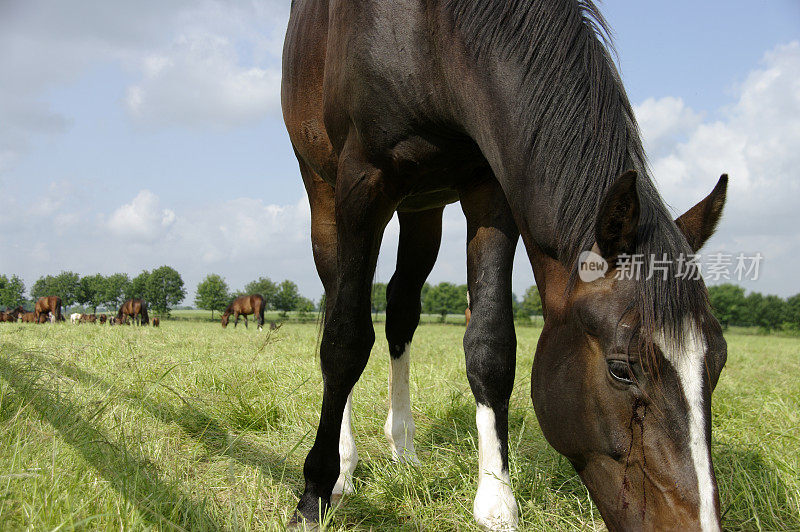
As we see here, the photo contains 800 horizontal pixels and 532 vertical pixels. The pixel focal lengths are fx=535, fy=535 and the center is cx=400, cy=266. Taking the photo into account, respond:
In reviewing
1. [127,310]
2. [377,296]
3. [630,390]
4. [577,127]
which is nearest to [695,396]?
[630,390]

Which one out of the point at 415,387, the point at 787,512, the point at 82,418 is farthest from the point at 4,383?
the point at 787,512

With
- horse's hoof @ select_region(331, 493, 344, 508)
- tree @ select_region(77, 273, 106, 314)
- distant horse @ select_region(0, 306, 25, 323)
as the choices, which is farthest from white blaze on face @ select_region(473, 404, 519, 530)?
tree @ select_region(77, 273, 106, 314)

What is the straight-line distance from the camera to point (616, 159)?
5.07ft

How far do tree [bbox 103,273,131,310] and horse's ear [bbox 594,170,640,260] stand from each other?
84637mm

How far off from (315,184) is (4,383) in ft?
6.80

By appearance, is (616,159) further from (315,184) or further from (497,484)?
(315,184)

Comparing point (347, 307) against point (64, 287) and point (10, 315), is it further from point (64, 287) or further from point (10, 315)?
point (64, 287)

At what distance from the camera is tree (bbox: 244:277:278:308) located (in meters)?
76.7

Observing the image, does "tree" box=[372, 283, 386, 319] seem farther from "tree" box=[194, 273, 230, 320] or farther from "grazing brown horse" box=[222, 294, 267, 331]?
"tree" box=[194, 273, 230, 320]

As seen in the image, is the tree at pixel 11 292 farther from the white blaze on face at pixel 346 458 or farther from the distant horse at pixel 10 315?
the white blaze on face at pixel 346 458

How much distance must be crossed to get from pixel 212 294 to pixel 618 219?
279ft

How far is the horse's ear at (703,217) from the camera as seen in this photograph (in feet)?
5.19

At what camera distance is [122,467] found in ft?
6.86

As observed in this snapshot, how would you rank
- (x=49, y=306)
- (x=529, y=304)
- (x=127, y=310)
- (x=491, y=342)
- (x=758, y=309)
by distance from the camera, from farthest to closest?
1. (x=758, y=309)
2. (x=529, y=304)
3. (x=127, y=310)
4. (x=49, y=306)
5. (x=491, y=342)
